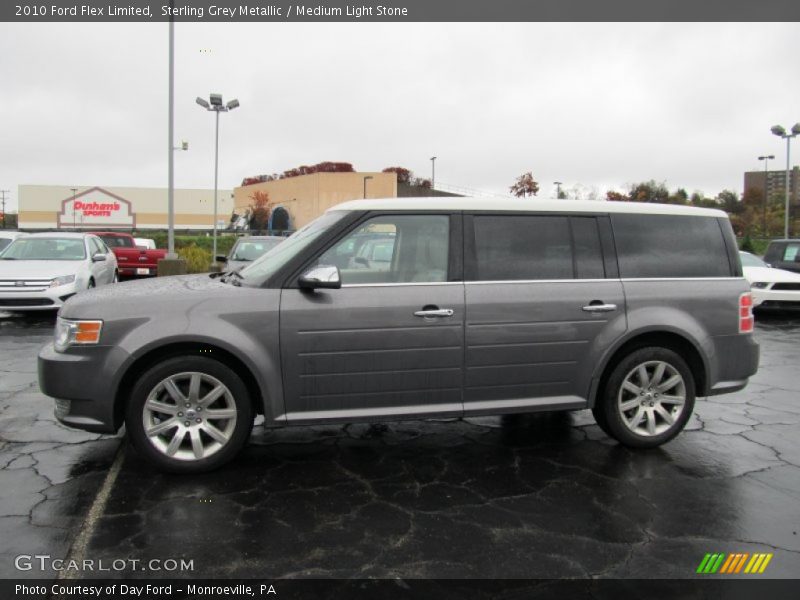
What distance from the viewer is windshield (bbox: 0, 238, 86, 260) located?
11898 millimetres

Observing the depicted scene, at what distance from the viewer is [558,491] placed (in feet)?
12.8

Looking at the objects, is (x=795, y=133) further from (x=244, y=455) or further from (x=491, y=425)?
(x=244, y=455)

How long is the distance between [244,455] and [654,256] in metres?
3.34

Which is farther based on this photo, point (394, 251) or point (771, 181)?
point (771, 181)

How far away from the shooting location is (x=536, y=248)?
14.8 ft

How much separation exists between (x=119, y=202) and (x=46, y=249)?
79011mm

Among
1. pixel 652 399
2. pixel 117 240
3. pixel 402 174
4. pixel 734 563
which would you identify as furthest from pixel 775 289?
pixel 402 174

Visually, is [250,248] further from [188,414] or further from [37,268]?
[188,414]

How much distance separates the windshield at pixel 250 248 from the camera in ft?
47.6

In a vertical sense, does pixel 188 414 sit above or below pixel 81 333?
below

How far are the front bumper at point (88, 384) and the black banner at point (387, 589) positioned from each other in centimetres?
123

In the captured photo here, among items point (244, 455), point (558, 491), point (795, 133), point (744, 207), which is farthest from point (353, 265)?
point (744, 207)

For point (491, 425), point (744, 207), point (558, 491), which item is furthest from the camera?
point (744, 207)

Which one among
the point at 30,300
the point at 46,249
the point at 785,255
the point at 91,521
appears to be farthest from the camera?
the point at 785,255
